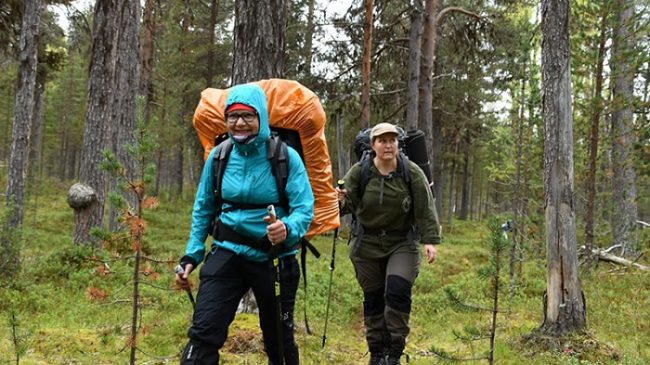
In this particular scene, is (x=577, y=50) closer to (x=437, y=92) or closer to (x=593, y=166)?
(x=593, y=166)

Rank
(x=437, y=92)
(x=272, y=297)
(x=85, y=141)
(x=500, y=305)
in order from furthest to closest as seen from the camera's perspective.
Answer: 1. (x=437, y=92)
2. (x=85, y=141)
3. (x=500, y=305)
4. (x=272, y=297)

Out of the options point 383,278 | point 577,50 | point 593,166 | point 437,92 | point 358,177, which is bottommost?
point 383,278

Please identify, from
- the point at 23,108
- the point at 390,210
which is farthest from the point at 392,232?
the point at 23,108

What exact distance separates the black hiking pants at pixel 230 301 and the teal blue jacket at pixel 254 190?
0.11m

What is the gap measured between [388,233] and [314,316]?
3.98 m

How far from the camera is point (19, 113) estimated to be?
10320 millimetres

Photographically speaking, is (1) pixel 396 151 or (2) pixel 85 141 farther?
(2) pixel 85 141

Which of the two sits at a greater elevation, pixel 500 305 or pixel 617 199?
pixel 617 199

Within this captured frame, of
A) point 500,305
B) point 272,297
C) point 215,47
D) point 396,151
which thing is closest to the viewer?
point 272,297

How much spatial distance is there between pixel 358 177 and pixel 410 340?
11.5ft

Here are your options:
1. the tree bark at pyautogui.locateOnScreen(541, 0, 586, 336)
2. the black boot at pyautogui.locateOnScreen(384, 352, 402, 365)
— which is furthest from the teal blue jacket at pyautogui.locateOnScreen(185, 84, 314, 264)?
the tree bark at pyautogui.locateOnScreen(541, 0, 586, 336)

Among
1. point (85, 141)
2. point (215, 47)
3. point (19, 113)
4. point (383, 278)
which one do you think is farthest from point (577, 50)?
point (215, 47)

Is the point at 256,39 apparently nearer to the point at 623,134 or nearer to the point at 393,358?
the point at 393,358

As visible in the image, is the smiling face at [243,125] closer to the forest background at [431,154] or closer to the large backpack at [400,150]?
the forest background at [431,154]
